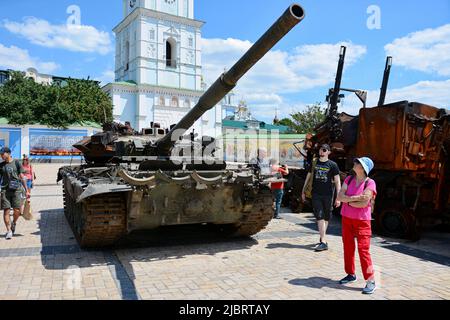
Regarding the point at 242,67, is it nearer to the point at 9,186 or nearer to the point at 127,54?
the point at 9,186

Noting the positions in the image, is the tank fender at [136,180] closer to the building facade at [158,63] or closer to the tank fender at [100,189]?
the tank fender at [100,189]

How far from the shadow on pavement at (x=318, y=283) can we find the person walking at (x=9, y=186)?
16.8 feet

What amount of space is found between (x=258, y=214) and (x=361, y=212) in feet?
8.70

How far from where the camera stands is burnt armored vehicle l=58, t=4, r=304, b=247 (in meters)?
5.87

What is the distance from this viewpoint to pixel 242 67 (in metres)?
5.56

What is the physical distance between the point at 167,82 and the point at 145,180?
A: 37.3 meters

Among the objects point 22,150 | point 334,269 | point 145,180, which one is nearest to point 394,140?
point 334,269

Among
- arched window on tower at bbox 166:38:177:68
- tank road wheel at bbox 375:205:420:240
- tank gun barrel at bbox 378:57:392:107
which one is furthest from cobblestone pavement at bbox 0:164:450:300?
arched window on tower at bbox 166:38:177:68

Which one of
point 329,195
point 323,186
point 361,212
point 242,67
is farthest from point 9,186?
point 361,212

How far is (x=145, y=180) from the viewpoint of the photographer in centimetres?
584

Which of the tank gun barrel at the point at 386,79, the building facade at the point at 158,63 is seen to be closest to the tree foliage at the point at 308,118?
the building facade at the point at 158,63

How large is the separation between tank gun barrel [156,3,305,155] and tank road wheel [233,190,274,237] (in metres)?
1.76

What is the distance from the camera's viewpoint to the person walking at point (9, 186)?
7.38m

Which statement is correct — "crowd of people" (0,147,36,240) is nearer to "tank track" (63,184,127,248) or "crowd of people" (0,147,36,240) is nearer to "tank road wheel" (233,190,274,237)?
"tank track" (63,184,127,248)
